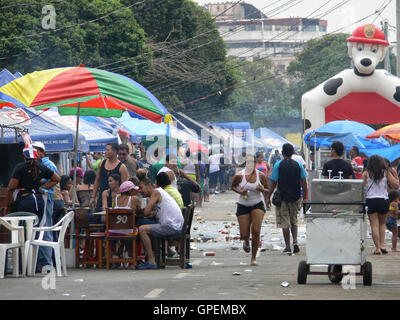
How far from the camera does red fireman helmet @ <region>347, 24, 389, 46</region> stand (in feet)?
104

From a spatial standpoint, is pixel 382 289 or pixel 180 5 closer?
pixel 382 289

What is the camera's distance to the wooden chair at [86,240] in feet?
44.7

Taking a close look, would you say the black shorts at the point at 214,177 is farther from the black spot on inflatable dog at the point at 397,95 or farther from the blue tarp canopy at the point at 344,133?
the blue tarp canopy at the point at 344,133

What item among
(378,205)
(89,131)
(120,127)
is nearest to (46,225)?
(378,205)

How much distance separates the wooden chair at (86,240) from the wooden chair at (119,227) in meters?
0.20

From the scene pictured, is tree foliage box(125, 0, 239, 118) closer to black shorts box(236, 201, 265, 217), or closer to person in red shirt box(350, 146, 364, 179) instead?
person in red shirt box(350, 146, 364, 179)

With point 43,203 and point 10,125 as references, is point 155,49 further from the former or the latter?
point 43,203

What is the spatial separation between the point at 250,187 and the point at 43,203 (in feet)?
10.7

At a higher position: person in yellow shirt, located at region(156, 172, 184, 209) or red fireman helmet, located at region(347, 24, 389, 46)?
red fireman helmet, located at region(347, 24, 389, 46)

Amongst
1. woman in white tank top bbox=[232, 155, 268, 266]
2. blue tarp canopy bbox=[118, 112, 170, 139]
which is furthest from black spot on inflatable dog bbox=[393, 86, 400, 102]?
woman in white tank top bbox=[232, 155, 268, 266]

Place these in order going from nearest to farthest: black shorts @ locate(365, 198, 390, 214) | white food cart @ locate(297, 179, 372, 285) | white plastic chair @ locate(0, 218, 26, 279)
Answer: white food cart @ locate(297, 179, 372, 285) < white plastic chair @ locate(0, 218, 26, 279) < black shorts @ locate(365, 198, 390, 214)

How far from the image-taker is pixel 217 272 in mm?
13070

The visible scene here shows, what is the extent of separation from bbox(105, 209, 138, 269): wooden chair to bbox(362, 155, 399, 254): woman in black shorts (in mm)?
4532
